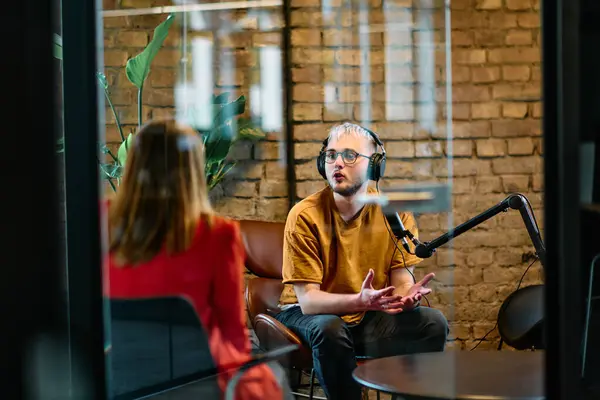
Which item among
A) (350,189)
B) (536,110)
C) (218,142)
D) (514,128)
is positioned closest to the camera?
(536,110)

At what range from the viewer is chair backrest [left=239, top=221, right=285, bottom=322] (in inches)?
107

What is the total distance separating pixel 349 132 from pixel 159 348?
87 cm

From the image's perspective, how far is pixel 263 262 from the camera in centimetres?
273

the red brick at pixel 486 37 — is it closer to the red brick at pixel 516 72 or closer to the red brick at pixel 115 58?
the red brick at pixel 516 72

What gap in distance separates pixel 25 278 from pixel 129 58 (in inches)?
28.4

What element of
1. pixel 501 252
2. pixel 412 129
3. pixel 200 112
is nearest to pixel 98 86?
pixel 200 112

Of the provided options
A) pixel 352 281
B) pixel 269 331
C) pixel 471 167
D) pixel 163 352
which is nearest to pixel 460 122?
pixel 471 167

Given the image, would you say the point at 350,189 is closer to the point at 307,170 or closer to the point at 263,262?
the point at 307,170

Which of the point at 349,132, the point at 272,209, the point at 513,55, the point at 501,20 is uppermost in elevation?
the point at 501,20

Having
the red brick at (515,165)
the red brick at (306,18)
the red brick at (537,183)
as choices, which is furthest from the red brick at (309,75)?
the red brick at (537,183)

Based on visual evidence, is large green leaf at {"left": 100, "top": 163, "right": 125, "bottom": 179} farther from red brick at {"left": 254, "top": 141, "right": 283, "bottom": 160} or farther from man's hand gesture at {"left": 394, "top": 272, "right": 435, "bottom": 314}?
man's hand gesture at {"left": 394, "top": 272, "right": 435, "bottom": 314}

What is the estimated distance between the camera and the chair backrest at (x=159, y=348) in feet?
8.69

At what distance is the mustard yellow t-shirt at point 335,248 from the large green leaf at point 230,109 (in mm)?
335

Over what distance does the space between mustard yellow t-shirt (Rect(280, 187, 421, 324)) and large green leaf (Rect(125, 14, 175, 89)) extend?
24.2 inches
